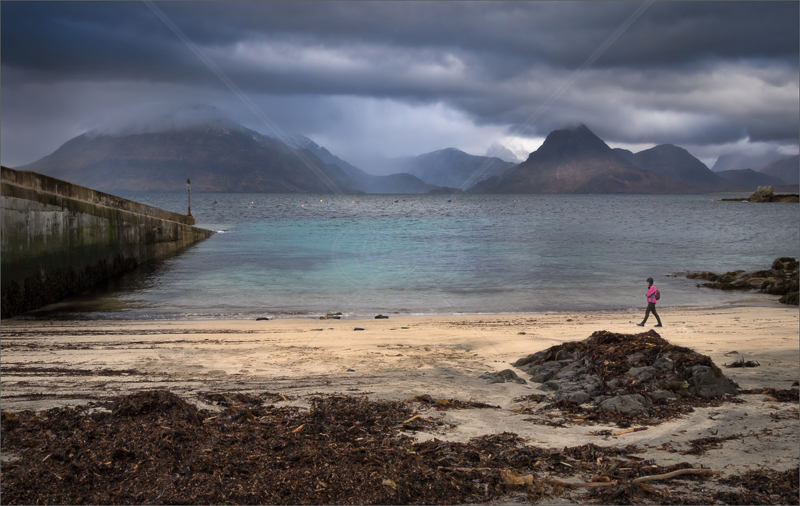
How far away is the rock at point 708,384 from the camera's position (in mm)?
6598

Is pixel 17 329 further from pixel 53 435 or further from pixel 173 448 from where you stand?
pixel 173 448

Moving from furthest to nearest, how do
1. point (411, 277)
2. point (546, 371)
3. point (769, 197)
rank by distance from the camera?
1. point (769, 197)
2. point (411, 277)
3. point (546, 371)

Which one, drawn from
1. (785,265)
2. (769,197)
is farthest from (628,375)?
(769,197)

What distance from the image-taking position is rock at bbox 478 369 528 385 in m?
7.55

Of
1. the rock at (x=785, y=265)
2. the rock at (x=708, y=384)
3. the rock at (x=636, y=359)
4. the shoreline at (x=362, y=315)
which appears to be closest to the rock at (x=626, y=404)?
the rock at (x=708, y=384)

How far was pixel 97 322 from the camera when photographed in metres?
12.9

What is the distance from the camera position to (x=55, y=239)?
49.5ft

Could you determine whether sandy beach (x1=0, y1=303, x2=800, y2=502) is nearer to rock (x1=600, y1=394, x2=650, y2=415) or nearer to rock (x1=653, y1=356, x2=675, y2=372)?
A: rock (x1=600, y1=394, x2=650, y2=415)

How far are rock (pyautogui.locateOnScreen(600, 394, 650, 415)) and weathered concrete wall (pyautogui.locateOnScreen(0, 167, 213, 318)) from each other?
1366 centimetres

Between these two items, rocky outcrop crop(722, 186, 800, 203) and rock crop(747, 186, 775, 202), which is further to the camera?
rocky outcrop crop(722, 186, 800, 203)

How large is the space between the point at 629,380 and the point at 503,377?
1694mm

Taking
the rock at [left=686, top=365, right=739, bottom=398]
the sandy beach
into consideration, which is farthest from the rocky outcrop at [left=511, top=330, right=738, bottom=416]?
the sandy beach

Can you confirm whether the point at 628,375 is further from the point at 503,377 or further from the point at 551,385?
the point at 503,377

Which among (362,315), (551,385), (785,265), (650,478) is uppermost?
(785,265)
